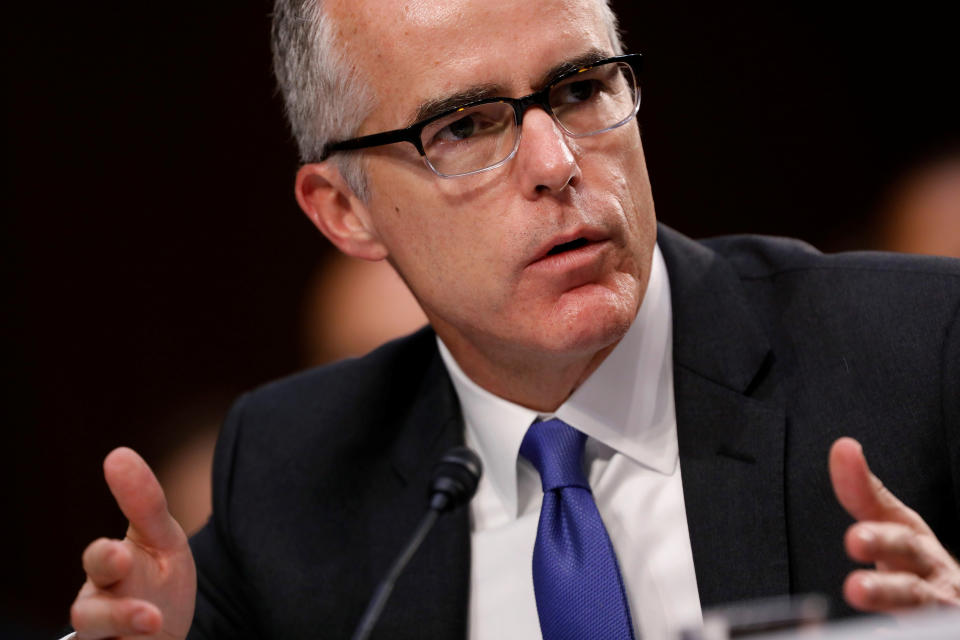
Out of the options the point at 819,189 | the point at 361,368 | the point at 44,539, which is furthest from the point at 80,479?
the point at 819,189

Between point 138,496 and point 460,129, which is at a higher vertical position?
point 460,129

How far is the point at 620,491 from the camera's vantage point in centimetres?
160

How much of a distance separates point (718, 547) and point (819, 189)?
2461 mm

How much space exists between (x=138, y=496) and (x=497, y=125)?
767 mm

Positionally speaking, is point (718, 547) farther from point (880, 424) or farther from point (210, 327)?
point (210, 327)

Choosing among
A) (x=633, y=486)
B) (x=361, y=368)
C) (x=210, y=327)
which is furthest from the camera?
(x=210, y=327)

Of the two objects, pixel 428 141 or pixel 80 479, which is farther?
pixel 80 479

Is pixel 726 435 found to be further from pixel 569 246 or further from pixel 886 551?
pixel 886 551

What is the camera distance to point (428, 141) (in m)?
1.53

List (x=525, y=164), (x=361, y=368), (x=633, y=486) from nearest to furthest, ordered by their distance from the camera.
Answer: (x=525, y=164) < (x=633, y=486) < (x=361, y=368)

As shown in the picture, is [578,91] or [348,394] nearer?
[578,91]

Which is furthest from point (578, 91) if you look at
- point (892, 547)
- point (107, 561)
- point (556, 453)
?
point (107, 561)

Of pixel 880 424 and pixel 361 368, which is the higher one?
pixel 361 368

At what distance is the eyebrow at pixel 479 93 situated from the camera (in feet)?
4.79
